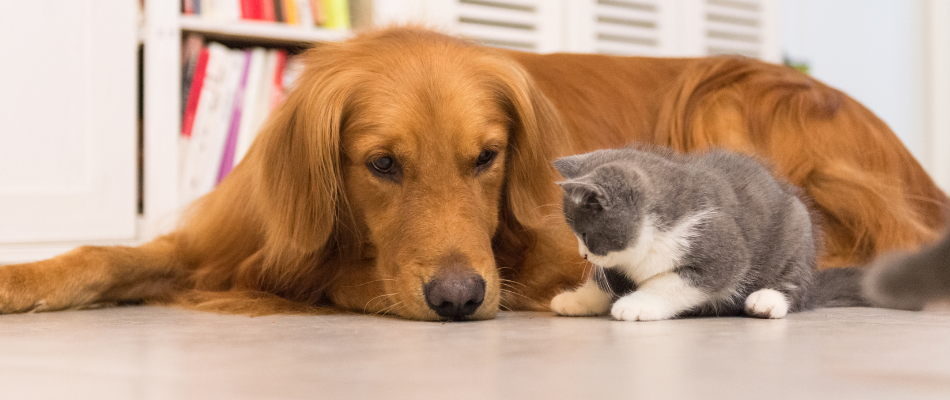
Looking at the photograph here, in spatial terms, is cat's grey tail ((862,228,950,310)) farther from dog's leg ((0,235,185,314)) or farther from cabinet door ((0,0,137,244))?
cabinet door ((0,0,137,244))

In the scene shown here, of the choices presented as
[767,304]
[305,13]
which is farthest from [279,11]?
[767,304]

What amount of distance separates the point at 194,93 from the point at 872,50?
4562mm

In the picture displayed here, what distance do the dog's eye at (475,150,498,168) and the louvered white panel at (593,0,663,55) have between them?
2.10 metres

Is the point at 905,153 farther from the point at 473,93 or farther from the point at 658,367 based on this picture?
the point at 658,367

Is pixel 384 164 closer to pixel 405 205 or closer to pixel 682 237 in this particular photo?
pixel 405 205

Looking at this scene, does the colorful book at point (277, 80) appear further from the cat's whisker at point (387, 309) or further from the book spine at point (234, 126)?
the cat's whisker at point (387, 309)

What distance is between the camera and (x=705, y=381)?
2.92ft

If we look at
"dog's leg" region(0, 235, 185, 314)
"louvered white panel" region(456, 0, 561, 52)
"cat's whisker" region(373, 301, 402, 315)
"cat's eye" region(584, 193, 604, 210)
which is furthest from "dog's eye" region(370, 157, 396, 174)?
"louvered white panel" region(456, 0, 561, 52)

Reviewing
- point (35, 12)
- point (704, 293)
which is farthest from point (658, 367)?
point (35, 12)

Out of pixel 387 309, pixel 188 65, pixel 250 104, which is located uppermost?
pixel 188 65

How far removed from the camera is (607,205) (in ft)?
4.51

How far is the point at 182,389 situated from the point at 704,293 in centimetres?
96

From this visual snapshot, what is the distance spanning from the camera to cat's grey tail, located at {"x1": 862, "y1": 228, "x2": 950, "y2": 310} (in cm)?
71

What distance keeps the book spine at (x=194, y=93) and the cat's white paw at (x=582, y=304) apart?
5.81 ft
